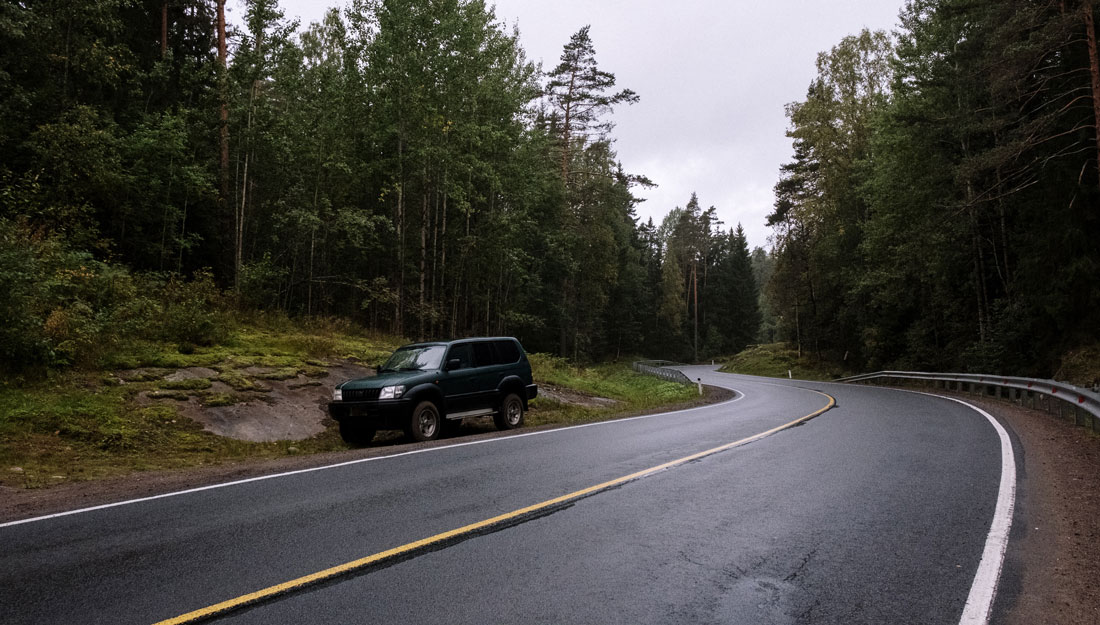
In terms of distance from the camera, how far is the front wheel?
10.8 m

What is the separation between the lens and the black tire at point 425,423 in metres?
10.8

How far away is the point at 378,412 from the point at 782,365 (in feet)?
156

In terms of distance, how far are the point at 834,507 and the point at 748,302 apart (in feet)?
285

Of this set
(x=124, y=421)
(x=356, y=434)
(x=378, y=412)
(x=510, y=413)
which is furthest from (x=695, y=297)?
(x=124, y=421)

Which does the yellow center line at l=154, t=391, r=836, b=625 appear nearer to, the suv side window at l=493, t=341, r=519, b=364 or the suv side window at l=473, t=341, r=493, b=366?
the suv side window at l=473, t=341, r=493, b=366

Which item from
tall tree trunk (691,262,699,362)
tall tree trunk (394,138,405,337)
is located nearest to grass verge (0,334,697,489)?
tall tree trunk (394,138,405,337)

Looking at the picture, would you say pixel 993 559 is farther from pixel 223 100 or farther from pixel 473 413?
pixel 223 100

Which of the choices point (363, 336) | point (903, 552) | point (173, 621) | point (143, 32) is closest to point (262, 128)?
point (363, 336)

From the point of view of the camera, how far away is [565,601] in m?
3.66

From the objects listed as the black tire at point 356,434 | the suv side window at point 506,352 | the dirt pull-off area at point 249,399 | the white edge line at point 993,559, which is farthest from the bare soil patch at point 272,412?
the white edge line at point 993,559

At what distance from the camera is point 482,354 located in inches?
508

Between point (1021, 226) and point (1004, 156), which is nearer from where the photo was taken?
point (1004, 156)

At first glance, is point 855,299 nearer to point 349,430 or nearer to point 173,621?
point 349,430

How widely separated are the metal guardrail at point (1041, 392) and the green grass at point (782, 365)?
19165 mm
